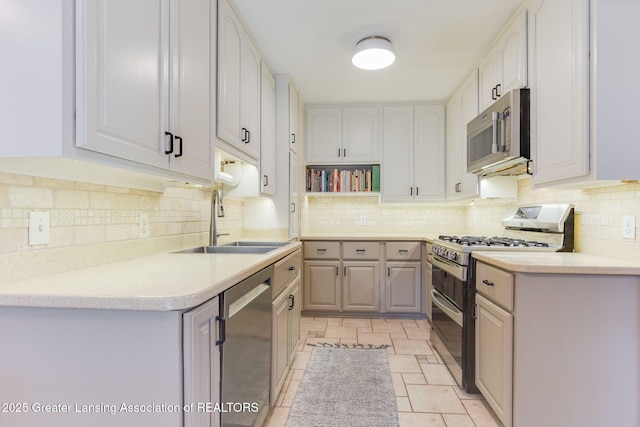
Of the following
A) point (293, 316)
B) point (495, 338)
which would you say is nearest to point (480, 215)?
point (495, 338)

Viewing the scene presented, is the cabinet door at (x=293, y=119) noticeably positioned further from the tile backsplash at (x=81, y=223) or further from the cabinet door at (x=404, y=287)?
the cabinet door at (x=404, y=287)

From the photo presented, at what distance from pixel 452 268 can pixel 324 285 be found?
4.93 feet

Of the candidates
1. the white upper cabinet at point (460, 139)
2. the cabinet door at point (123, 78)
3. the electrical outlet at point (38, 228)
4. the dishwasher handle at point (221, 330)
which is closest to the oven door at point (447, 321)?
the white upper cabinet at point (460, 139)

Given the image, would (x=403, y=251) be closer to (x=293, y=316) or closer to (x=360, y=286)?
(x=360, y=286)

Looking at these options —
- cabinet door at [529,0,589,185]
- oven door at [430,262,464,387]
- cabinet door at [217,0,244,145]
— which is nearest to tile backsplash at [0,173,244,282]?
cabinet door at [217,0,244,145]

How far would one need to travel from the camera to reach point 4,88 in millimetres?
847

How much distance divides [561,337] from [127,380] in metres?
1.67

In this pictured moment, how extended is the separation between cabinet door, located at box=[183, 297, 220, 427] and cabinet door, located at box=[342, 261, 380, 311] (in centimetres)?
240

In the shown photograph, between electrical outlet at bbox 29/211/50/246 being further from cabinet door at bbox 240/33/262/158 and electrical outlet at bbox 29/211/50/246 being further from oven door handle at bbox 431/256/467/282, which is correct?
oven door handle at bbox 431/256/467/282

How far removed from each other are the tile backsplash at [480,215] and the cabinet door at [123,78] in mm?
2159

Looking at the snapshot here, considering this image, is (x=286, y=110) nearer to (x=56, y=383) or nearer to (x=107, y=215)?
(x=107, y=215)

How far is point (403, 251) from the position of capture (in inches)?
131

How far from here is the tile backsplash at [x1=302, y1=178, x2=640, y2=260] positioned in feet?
5.55

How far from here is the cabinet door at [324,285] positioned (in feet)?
11.1
